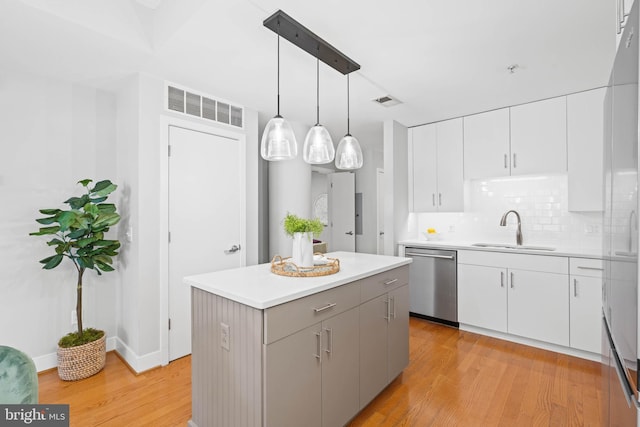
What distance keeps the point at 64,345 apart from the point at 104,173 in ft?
5.00

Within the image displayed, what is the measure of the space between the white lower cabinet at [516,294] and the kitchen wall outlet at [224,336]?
287 centimetres

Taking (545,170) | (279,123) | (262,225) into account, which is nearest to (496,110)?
(545,170)

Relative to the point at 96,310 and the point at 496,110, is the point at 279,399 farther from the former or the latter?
the point at 496,110

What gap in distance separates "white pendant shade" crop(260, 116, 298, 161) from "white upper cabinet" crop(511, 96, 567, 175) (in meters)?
2.82

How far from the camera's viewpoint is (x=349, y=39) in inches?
84.9

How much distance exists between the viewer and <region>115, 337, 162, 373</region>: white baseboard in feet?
8.57

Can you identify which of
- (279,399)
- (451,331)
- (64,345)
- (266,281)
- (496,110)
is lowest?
(451,331)

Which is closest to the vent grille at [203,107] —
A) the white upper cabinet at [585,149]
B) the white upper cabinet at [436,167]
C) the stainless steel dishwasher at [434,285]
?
the white upper cabinet at [436,167]

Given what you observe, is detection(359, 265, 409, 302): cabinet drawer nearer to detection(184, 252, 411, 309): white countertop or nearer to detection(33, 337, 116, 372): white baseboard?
detection(184, 252, 411, 309): white countertop

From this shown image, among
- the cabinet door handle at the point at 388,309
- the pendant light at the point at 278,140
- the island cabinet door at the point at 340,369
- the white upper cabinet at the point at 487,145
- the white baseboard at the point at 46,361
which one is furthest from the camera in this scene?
the white upper cabinet at the point at 487,145

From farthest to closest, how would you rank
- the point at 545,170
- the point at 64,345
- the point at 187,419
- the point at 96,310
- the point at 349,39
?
the point at 545,170, the point at 96,310, the point at 64,345, the point at 349,39, the point at 187,419

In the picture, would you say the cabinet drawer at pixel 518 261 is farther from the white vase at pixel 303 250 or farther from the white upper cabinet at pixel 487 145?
the white vase at pixel 303 250

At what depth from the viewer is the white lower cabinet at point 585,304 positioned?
2.80m

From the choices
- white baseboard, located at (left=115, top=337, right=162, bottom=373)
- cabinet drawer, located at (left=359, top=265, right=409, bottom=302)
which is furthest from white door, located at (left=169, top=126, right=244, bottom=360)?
cabinet drawer, located at (left=359, top=265, right=409, bottom=302)
